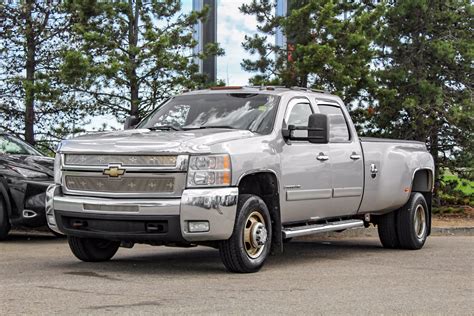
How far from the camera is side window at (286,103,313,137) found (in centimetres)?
928

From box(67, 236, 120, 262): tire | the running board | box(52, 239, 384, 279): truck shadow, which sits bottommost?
box(52, 239, 384, 279): truck shadow

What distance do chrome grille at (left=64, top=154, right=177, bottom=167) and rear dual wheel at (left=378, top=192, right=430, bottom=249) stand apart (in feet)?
15.1

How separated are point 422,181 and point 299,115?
3.14m

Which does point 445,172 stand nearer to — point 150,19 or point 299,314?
point 150,19

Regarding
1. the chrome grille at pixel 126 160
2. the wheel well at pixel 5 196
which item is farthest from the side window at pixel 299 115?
the wheel well at pixel 5 196

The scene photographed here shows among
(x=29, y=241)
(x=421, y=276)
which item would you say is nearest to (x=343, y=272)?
(x=421, y=276)

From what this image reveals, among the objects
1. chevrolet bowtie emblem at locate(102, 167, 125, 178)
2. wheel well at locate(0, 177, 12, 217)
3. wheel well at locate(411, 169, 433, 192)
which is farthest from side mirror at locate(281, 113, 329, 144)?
wheel well at locate(0, 177, 12, 217)

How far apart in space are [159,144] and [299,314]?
2.53 m

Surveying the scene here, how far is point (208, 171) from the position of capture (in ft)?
25.9

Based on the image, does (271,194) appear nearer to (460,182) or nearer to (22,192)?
(22,192)

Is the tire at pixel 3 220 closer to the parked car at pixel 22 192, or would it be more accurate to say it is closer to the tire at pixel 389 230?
the parked car at pixel 22 192

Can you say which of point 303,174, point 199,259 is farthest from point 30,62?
point 303,174

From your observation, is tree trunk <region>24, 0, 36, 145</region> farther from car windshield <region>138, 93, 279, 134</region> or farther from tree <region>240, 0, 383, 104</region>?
car windshield <region>138, 93, 279, 134</region>

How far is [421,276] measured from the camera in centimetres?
844
